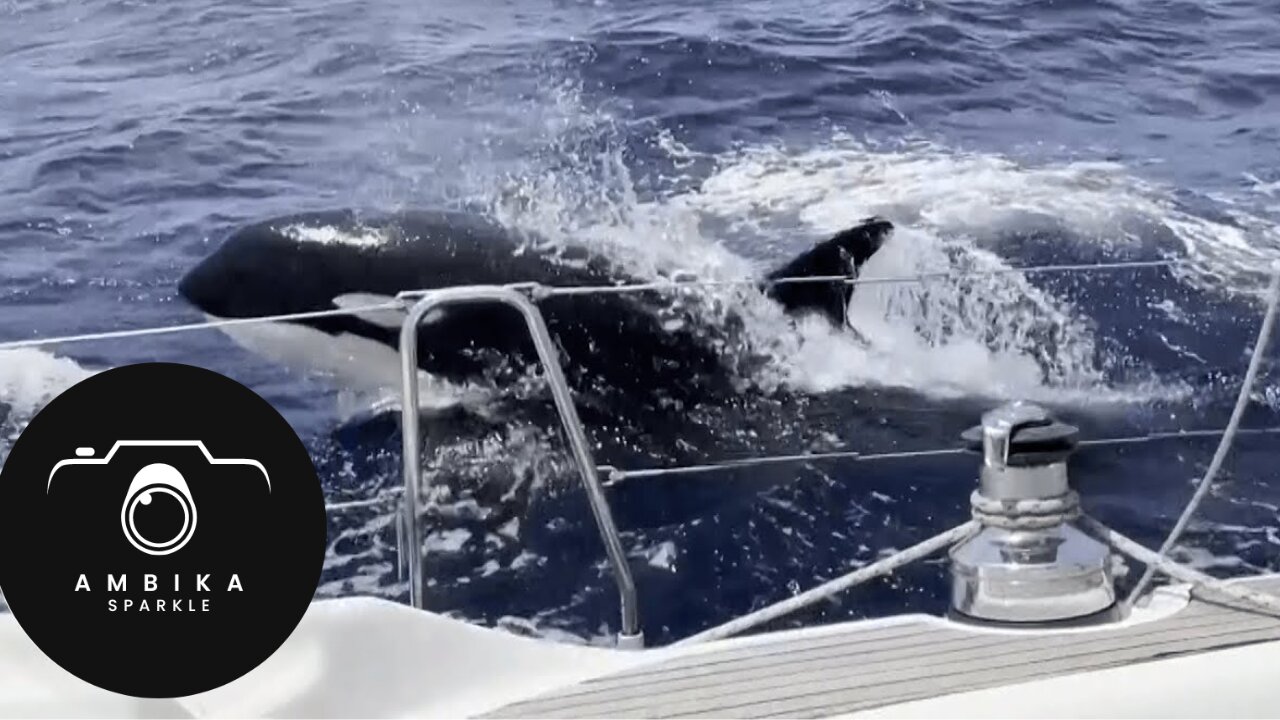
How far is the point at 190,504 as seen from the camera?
7.41ft

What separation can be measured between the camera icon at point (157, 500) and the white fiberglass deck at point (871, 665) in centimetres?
53

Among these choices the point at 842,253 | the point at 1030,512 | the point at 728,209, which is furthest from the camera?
the point at 728,209

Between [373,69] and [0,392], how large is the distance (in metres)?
7.45

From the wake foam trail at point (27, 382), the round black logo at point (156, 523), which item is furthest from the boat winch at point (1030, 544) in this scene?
the wake foam trail at point (27, 382)

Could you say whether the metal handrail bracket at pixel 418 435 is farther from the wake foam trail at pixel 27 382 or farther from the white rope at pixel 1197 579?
the wake foam trail at pixel 27 382

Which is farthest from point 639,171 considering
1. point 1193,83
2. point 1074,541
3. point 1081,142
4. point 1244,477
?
point 1074,541

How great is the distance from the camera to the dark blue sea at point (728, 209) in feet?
17.6

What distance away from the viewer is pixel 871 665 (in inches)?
102

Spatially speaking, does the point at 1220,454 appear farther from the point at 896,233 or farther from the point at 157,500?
the point at 896,233

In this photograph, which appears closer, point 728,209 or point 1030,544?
point 1030,544

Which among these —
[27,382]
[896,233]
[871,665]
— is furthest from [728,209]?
[871,665]

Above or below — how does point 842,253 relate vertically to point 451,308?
above

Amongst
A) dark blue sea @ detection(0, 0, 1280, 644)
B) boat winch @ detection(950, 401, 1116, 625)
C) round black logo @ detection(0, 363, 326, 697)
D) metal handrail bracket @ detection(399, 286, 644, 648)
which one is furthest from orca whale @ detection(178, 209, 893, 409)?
round black logo @ detection(0, 363, 326, 697)

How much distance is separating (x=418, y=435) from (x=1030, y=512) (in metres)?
1.05
